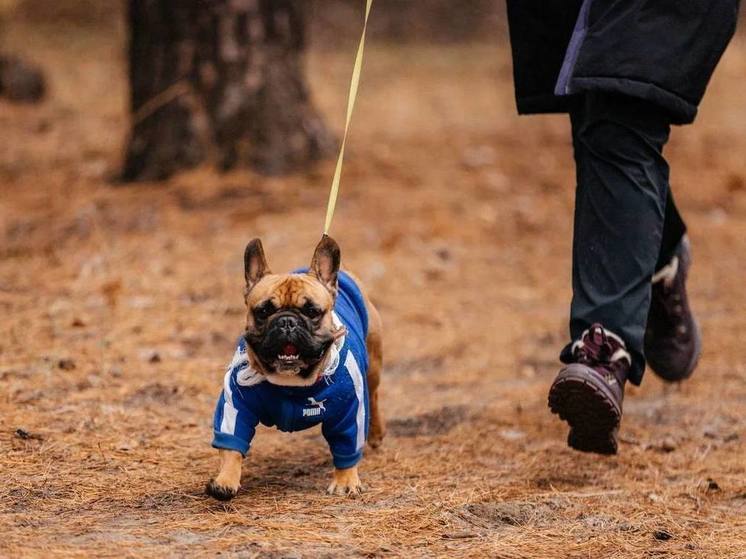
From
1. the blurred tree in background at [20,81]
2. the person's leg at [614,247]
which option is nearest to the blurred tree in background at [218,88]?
the blurred tree in background at [20,81]

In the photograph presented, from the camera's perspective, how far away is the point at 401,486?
3.63 m

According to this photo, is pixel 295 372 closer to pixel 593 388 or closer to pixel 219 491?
pixel 219 491

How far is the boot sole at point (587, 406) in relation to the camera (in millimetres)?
3549

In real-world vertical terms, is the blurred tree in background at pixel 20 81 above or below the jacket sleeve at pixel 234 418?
above

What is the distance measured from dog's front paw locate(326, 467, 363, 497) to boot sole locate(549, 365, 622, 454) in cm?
68

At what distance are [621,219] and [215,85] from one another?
4.36 m

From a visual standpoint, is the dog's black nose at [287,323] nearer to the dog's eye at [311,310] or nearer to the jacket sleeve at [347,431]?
the dog's eye at [311,310]

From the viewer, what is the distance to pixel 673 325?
4.52 meters

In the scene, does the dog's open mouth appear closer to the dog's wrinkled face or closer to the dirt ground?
the dog's wrinkled face

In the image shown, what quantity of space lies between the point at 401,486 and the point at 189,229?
3.69m

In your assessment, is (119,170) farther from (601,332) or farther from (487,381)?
(601,332)

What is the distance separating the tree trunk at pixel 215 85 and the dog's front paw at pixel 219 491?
15.1 feet

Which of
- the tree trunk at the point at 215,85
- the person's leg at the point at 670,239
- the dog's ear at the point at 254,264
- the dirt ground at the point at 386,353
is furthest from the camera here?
the tree trunk at the point at 215,85

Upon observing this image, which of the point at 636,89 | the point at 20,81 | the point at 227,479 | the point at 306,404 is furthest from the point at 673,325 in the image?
the point at 20,81
